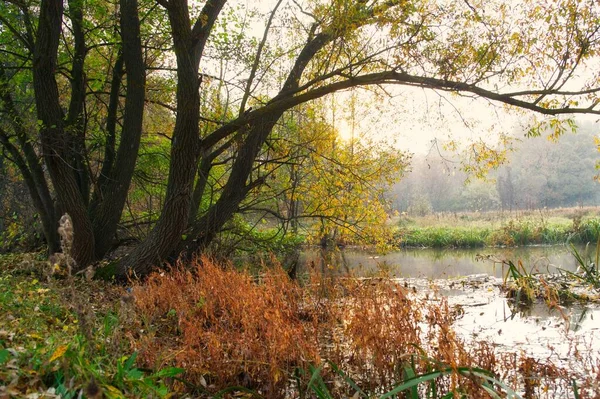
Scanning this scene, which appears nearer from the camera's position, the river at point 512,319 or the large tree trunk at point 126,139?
the river at point 512,319

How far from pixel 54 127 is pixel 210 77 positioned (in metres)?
2.68

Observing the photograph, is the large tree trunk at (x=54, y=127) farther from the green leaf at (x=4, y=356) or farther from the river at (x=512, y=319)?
the green leaf at (x=4, y=356)

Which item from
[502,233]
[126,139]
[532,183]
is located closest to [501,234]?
[502,233]

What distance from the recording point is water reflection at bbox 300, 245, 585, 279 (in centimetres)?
1181

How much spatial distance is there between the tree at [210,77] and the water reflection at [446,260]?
3778 millimetres

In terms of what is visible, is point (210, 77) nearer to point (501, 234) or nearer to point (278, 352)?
point (278, 352)

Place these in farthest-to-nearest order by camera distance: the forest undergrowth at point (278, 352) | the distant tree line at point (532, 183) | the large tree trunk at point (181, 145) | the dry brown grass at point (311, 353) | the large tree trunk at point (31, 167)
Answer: the distant tree line at point (532, 183) < the large tree trunk at point (31, 167) < the large tree trunk at point (181, 145) < the dry brown grass at point (311, 353) < the forest undergrowth at point (278, 352)

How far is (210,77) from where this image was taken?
8773mm

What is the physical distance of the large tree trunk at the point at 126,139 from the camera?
7.79 meters

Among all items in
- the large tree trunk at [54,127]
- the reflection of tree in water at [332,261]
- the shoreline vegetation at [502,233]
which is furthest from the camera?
the shoreline vegetation at [502,233]

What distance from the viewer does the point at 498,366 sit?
4.33 m

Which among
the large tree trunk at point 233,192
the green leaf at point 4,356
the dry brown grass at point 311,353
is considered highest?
the large tree trunk at point 233,192

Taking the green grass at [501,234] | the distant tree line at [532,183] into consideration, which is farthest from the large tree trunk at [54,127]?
the distant tree line at [532,183]

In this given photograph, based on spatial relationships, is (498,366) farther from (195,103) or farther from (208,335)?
(195,103)
